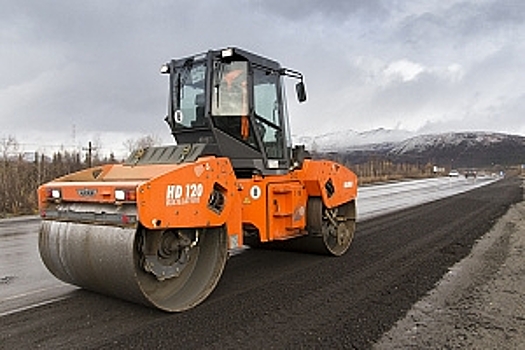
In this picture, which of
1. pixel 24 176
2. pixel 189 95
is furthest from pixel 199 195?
pixel 24 176

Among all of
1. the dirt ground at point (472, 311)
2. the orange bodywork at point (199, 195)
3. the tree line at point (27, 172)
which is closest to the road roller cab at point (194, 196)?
the orange bodywork at point (199, 195)

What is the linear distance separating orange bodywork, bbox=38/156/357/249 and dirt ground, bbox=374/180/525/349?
2.06 meters

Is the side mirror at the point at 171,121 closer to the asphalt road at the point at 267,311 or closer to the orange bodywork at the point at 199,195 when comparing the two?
the orange bodywork at the point at 199,195

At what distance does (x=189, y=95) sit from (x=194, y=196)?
1.99 meters

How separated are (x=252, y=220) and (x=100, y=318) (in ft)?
6.89

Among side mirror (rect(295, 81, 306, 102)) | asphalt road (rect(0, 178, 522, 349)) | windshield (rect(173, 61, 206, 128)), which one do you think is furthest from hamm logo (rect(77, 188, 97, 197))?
side mirror (rect(295, 81, 306, 102))

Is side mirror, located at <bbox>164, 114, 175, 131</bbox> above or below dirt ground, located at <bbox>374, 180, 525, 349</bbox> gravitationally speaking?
above

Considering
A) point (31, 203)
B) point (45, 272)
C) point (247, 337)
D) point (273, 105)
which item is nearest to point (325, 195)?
point (273, 105)

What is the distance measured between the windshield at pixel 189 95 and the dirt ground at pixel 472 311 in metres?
3.39

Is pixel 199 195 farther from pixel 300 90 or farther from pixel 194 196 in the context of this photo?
pixel 300 90

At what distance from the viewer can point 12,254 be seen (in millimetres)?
7992

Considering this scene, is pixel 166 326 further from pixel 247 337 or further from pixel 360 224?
pixel 360 224

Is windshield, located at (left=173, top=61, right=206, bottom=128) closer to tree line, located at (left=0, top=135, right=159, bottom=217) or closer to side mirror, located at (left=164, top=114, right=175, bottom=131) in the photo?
side mirror, located at (left=164, top=114, right=175, bottom=131)

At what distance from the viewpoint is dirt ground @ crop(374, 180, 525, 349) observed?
4.07 meters
